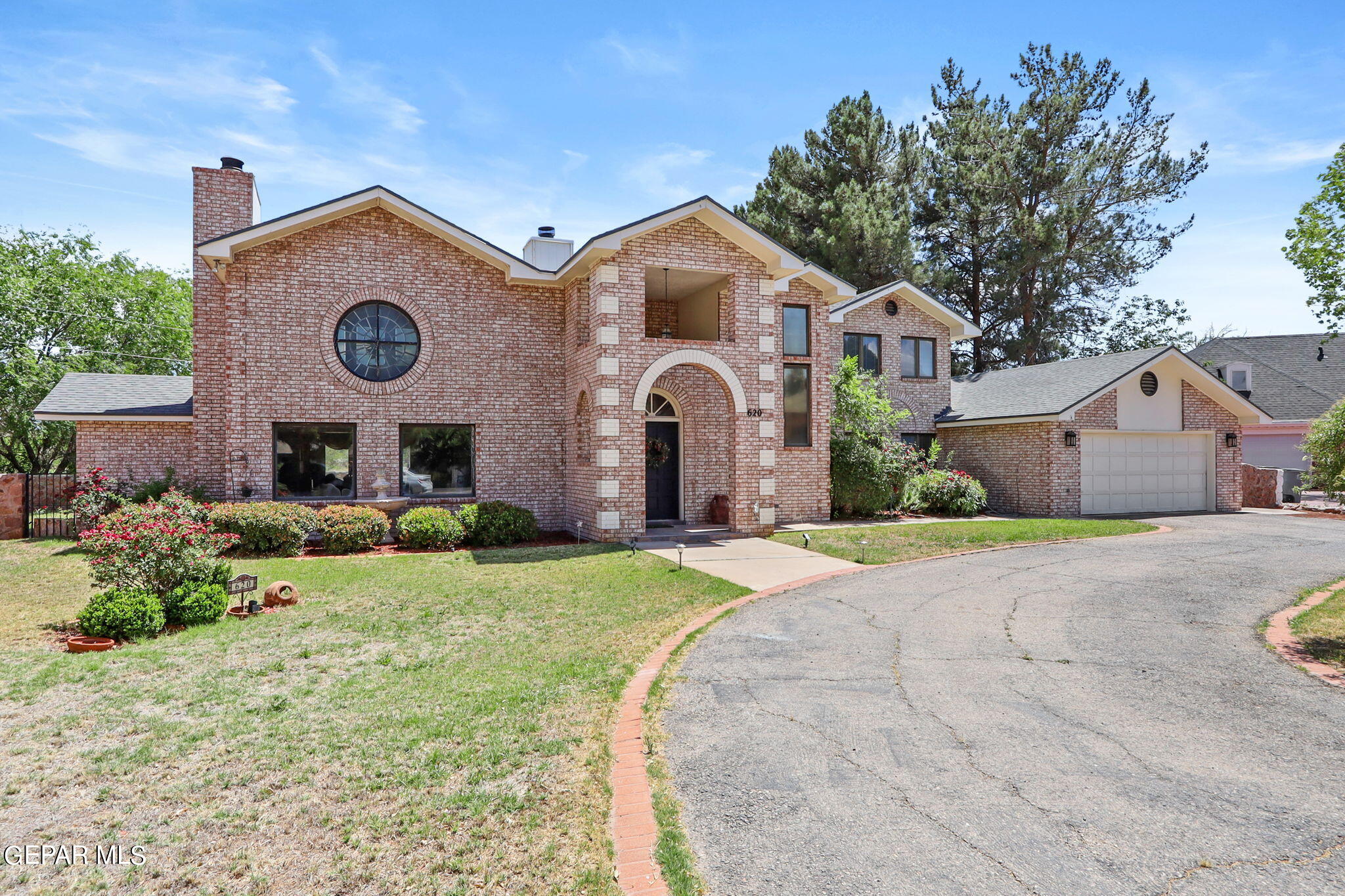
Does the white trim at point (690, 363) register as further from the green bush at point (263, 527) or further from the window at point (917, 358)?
the window at point (917, 358)

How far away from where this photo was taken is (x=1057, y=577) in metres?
10.2

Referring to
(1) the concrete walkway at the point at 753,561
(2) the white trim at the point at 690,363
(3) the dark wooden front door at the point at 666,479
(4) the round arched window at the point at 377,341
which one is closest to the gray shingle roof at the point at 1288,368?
(2) the white trim at the point at 690,363

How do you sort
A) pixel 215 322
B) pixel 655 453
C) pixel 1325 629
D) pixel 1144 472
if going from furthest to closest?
pixel 1144 472 → pixel 655 453 → pixel 215 322 → pixel 1325 629

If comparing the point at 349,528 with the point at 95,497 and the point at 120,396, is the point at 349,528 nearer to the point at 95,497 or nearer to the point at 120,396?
the point at 95,497

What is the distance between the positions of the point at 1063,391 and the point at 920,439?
4.12 meters

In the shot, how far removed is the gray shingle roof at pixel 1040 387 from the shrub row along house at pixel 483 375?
6.39m

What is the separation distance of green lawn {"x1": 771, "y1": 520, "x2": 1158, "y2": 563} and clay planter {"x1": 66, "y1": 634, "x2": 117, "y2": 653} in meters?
9.57

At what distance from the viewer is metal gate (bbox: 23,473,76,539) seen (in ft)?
48.1

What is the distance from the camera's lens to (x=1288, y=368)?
99.1ft

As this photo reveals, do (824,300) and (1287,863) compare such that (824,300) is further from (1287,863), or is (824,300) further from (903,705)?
(1287,863)

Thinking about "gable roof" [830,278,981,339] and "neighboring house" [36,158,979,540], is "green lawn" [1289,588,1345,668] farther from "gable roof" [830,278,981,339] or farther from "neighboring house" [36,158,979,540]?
"gable roof" [830,278,981,339]

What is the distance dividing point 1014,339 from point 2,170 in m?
36.8

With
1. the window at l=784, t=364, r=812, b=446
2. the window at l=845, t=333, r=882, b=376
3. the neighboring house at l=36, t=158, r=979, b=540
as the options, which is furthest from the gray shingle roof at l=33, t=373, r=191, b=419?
the window at l=845, t=333, r=882, b=376

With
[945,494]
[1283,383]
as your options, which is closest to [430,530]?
[945,494]
